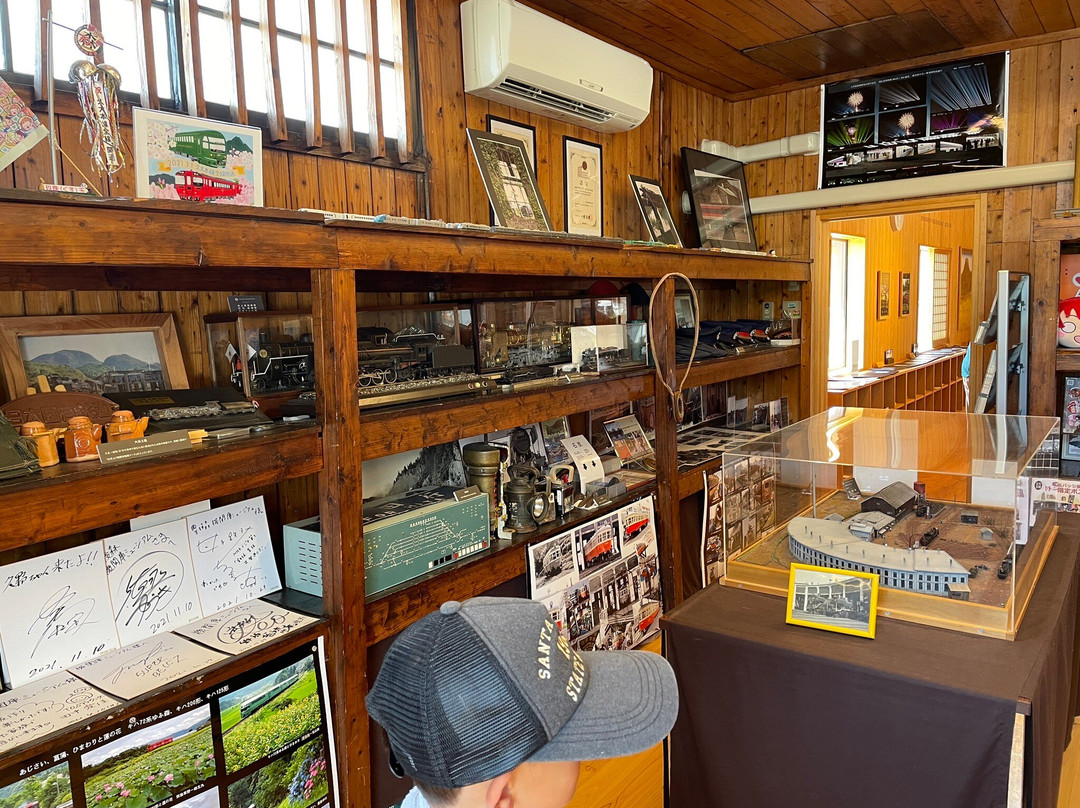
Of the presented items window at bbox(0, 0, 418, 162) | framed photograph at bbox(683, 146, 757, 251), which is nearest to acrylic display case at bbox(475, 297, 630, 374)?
window at bbox(0, 0, 418, 162)

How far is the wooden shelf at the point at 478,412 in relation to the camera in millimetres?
2066

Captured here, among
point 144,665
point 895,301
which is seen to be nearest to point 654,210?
point 144,665

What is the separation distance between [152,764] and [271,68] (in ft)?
6.39

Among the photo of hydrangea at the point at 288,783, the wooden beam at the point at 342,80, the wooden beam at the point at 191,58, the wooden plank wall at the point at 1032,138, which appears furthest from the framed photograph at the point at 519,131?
the wooden plank wall at the point at 1032,138

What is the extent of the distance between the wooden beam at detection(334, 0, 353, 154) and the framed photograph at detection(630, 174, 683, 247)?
1792 mm

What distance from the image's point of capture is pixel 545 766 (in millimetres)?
923

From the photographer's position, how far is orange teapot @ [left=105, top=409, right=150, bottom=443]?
1.68 m

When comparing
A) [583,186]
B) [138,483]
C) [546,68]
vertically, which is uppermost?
[546,68]

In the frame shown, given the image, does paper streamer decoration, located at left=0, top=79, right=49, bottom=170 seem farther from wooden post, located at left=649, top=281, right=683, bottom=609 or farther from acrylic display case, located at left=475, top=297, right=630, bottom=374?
wooden post, located at left=649, top=281, right=683, bottom=609

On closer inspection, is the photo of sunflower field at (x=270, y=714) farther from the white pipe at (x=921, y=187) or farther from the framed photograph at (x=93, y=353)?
the white pipe at (x=921, y=187)

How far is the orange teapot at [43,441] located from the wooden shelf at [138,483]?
0.03 m

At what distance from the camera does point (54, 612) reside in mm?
1714

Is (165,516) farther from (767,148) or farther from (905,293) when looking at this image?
(905,293)

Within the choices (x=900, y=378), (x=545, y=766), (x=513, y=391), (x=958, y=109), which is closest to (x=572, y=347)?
(x=513, y=391)
